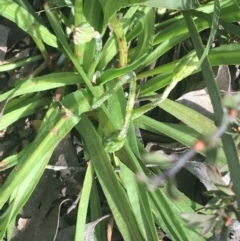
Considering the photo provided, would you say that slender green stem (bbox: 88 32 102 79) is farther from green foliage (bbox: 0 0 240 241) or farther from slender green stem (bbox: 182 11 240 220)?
slender green stem (bbox: 182 11 240 220)

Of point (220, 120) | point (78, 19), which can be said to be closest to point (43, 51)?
point (78, 19)

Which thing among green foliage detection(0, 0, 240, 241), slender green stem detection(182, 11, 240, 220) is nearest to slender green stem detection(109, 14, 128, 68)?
green foliage detection(0, 0, 240, 241)

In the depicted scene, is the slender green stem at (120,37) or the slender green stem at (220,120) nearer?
the slender green stem at (220,120)

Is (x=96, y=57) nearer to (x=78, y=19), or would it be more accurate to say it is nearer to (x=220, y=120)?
(x=78, y=19)

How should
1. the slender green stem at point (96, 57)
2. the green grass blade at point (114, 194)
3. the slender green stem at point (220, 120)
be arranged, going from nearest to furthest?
the slender green stem at point (220, 120) → the slender green stem at point (96, 57) → the green grass blade at point (114, 194)

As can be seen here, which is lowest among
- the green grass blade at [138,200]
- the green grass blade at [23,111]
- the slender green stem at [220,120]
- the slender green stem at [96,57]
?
the green grass blade at [138,200]

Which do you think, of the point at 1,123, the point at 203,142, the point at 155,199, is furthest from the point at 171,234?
A: the point at 203,142

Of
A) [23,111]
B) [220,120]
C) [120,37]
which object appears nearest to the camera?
[220,120]

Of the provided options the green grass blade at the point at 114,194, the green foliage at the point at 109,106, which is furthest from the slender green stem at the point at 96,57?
the green grass blade at the point at 114,194

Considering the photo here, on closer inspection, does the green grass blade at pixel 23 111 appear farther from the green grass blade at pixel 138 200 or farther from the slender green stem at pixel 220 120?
the slender green stem at pixel 220 120
